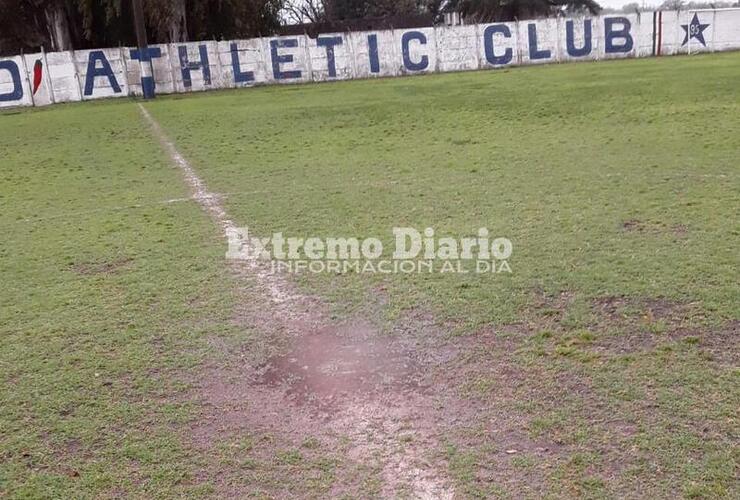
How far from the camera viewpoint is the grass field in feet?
9.35

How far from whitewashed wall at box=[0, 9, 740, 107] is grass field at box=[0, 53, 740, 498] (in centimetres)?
1197

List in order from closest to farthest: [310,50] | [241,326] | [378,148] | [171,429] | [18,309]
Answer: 1. [171,429]
2. [241,326]
3. [18,309]
4. [378,148]
5. [310,50]

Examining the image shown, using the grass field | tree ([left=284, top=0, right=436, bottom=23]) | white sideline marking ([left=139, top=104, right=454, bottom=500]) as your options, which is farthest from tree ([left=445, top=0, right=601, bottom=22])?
white sideline marking ([left=139, top=104, right=454, bottom=500])

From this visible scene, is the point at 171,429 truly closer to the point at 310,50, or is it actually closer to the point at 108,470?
the point at 108,470

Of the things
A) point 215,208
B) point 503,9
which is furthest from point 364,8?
point 215,208

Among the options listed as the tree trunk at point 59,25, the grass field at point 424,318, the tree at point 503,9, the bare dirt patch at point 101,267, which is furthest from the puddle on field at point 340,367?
the tree at point 503,9

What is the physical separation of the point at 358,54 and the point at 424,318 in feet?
64.5

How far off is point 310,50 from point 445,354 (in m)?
19.9

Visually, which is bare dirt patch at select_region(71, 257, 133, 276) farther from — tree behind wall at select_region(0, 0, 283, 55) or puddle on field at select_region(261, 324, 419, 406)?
tree behind wall at select_region(0, 0, 283, 55)

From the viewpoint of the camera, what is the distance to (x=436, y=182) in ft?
26.1

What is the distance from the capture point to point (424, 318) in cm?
427

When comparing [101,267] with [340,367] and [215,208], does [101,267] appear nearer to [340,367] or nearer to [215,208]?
[215,208]

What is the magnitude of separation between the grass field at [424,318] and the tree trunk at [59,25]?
1775 centimetres

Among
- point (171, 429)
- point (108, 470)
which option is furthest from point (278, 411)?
point (108, 470)
